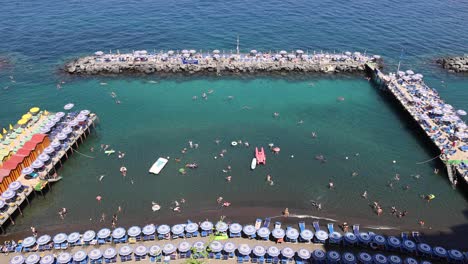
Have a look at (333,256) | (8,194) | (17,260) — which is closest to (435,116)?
(333,256)

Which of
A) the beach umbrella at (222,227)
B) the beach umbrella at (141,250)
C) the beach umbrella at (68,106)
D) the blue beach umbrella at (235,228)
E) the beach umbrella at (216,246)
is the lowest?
the beach umbrella at (141,250)

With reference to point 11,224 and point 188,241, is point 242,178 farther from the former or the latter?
point 11,224

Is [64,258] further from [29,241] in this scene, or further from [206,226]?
[206,226]

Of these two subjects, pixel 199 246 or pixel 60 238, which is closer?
pixel 199 246

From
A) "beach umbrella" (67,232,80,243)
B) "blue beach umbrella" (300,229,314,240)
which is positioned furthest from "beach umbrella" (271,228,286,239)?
"beach umbrella" (67,232,80,243)

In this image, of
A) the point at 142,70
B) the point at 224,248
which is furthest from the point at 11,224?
the point at 142,70

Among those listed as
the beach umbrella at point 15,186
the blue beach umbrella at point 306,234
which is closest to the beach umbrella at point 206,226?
the blue beach umbrella at point 306,234

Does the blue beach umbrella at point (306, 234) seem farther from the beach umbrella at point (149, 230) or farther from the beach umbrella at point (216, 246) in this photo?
the beach umbrella at point (149, 230)
